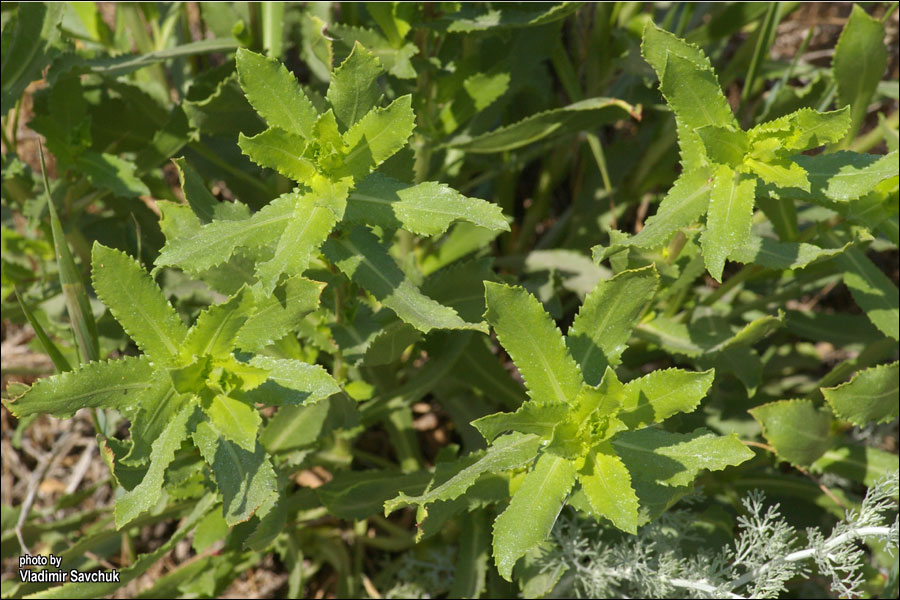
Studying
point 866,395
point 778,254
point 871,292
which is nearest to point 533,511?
point 778,254

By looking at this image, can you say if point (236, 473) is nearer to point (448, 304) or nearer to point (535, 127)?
point (448, 304)

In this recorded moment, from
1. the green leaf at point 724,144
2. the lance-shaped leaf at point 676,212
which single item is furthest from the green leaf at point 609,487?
the green leaf at point 724,144

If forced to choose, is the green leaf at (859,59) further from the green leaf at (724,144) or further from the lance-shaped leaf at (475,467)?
the lance-shaped leaf at (475,467)

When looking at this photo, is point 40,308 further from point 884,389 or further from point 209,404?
point 884,389

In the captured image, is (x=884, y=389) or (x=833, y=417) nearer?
(x=884, y=389)

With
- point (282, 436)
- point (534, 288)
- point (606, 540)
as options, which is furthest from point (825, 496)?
point (282, 436)

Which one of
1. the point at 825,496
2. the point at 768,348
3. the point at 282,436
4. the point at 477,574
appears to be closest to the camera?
the point at 282,436
